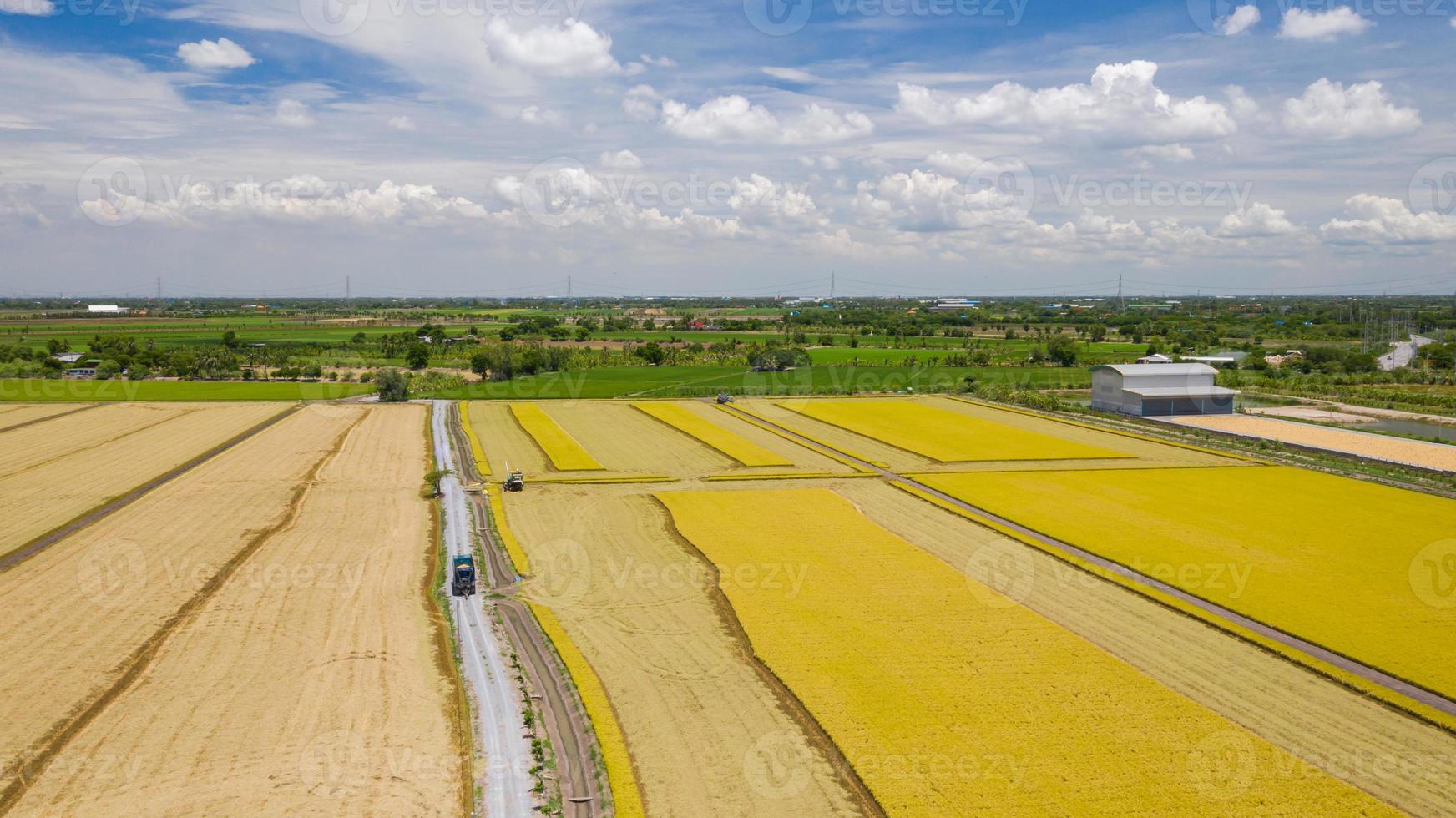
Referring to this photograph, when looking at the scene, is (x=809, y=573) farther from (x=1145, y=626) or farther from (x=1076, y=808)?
(x=1076, y=808)

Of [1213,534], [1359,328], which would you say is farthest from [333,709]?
[1359,328]

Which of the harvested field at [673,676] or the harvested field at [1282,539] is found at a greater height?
the harvested field at [1282,539]

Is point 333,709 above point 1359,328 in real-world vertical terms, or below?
below

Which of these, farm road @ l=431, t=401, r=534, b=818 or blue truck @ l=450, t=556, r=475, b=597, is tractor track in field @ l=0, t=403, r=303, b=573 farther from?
blue truck @ l=450, t=556, r=475, b=597

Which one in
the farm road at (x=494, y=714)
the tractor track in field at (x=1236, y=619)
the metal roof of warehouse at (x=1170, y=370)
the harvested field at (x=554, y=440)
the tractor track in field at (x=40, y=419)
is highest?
the metal roof of warehouse at (x=1170, y=370)

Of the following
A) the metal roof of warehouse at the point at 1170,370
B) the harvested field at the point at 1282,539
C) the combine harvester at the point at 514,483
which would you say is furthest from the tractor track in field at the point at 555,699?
the metal roof of warehouse at the point at 1170,370

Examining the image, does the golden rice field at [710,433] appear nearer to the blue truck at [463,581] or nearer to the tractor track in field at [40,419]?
the blue truck at [463,581]

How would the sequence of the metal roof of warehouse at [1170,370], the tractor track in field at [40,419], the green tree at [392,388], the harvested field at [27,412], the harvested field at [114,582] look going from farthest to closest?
the green tree at [392,388], the metal roof of warehouse at [1170,370], the harvested field at [27,412], the tractor track in field at [40,419], the harvested field at [114,582]

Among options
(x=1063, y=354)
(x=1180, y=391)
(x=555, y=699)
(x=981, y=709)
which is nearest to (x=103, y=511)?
(x=555, y=699)
